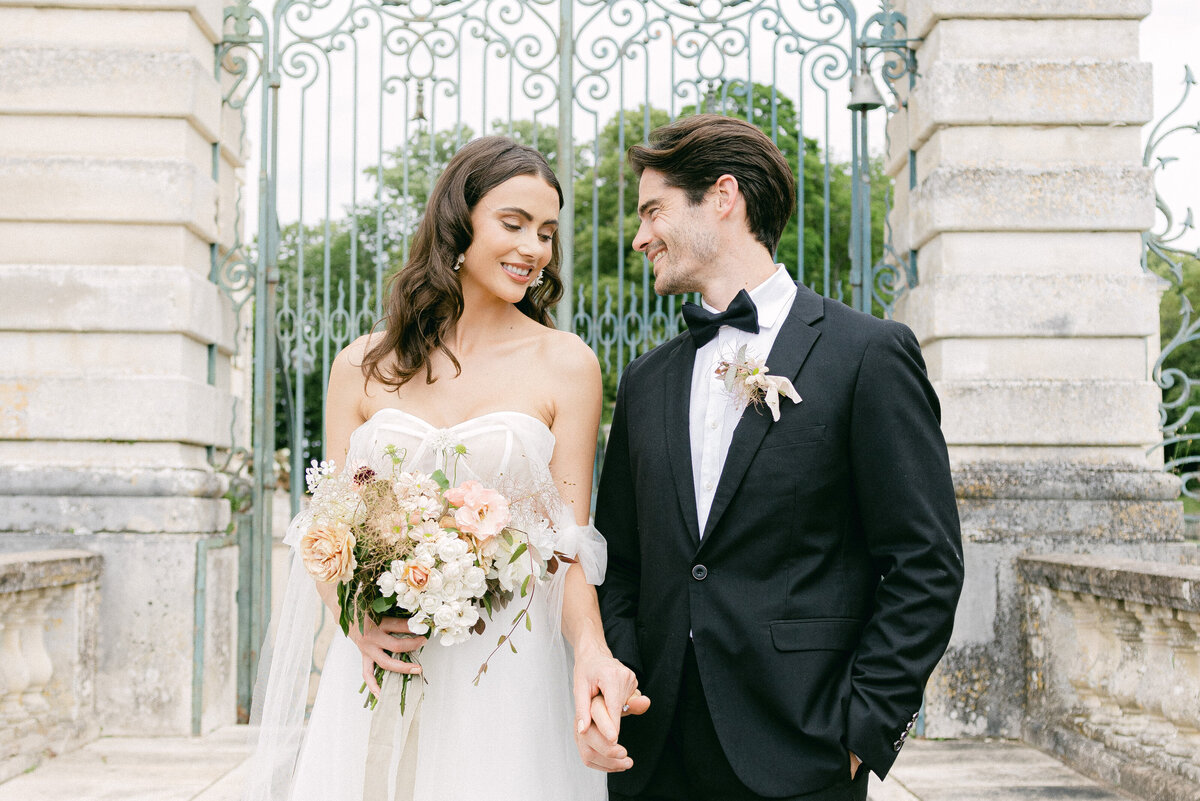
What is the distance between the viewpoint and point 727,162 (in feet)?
8.23

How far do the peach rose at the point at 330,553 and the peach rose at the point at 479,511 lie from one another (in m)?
0.23

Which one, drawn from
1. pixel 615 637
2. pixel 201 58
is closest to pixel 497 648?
pixel 615 637

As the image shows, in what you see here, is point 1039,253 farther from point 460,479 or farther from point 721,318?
point 460,479

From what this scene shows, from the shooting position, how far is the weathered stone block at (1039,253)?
5617 mm

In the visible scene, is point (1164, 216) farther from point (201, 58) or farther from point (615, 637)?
point (201, 58)

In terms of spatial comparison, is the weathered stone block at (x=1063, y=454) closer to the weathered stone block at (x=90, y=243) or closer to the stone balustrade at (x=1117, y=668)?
the stone balustrade at (x=1117, y=668)

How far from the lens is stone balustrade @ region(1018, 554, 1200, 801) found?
13.9 ft

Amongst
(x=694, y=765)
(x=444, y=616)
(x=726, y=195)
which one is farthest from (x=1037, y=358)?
(x=444, y=616)

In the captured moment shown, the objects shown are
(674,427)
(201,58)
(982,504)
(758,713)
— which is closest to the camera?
(758,713)

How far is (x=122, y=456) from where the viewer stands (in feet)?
18.0

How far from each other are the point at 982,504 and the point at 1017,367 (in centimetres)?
74

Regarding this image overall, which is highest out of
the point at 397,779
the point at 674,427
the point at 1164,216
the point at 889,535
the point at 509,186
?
the point at 1164,216

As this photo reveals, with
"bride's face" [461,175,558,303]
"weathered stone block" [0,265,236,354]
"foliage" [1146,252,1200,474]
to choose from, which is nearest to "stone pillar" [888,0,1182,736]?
"foliage" [1146,252,1200,474]

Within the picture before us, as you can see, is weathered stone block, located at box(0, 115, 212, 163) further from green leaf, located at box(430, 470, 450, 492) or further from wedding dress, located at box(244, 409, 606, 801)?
green leaf, located at box(430, 470, 450, 492)
